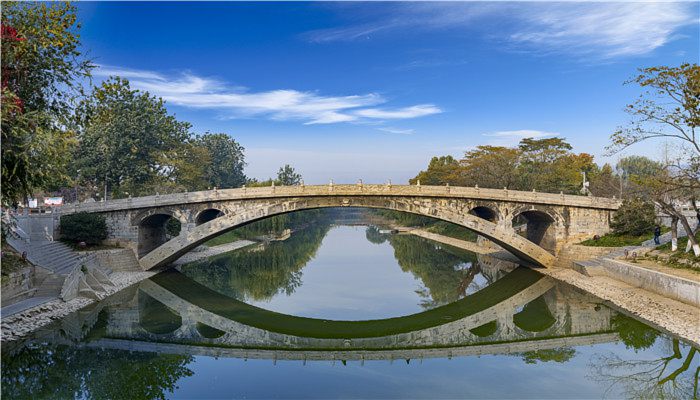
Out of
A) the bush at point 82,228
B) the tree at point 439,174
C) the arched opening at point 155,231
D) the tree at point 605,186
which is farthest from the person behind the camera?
the tree at point 439,174

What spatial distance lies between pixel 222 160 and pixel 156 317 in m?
66.8

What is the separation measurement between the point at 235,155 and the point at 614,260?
79.8 metres

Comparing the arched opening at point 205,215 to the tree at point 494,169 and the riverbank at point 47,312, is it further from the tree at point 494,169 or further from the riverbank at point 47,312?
the tree at point 494,169

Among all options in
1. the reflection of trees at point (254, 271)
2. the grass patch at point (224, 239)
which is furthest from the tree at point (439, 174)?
the grass patch at point (224, 239)

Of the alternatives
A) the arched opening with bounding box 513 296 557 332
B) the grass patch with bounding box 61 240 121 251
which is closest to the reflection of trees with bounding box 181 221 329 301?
the grass patch with bounding box 61 240 121 251

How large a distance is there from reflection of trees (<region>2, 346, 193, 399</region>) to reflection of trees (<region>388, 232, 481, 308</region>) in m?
15.4

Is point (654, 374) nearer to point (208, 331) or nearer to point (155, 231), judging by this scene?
point (208, 331)

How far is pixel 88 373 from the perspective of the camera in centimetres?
1677

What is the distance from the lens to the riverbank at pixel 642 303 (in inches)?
773

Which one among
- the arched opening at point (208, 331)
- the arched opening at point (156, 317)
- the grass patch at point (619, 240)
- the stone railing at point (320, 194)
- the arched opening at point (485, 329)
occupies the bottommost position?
the arched opening at point (485, 329)

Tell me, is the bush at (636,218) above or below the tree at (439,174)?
below

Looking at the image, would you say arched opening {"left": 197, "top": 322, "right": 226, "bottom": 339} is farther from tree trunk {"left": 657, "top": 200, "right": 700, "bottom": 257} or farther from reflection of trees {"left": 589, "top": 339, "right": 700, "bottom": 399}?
tree trunk {"left": 657, "top": 200, "right": 700, "bottom": 257}

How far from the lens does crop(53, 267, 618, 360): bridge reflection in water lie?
20.3 m

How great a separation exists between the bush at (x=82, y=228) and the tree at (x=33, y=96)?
1294 centimetres
